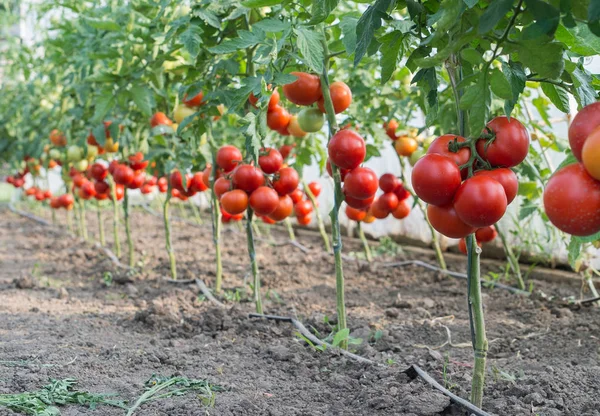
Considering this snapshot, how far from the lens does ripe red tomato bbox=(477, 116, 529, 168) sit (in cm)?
112

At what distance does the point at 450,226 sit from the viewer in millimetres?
1143

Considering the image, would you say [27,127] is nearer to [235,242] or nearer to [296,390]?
[235,242]

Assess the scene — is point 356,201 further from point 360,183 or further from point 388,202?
point 388,202

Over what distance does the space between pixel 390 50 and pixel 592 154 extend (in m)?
0.61

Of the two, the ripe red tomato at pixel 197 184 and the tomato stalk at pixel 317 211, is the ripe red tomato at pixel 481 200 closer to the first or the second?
the ripe red tomato at pixel 197 184

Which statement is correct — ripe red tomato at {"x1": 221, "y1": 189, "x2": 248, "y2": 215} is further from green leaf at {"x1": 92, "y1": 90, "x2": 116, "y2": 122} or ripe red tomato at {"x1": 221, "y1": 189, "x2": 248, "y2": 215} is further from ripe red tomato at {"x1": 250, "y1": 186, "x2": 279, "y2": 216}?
green leaf at {"x1": 92, "y1": 90, "x2": 116, "y2": 122}

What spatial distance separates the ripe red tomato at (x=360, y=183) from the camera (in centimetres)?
187

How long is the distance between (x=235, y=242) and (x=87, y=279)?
170 centimetres

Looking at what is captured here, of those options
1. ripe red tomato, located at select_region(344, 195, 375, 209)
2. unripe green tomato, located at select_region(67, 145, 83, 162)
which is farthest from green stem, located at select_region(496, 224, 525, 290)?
unripe green tomato, located at select_region(67, 145, 83, 162)

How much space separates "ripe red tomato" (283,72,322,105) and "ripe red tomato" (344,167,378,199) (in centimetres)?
27

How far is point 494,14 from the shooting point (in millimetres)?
891

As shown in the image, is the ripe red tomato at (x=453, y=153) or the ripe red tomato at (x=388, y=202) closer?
the ripe red tomato at (x=453, y=153)

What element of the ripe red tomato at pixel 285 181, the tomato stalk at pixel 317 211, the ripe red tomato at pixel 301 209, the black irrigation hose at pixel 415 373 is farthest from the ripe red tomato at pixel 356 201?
the tomato stalk at pixel 317 211

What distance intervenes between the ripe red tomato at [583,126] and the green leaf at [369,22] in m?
0.41
